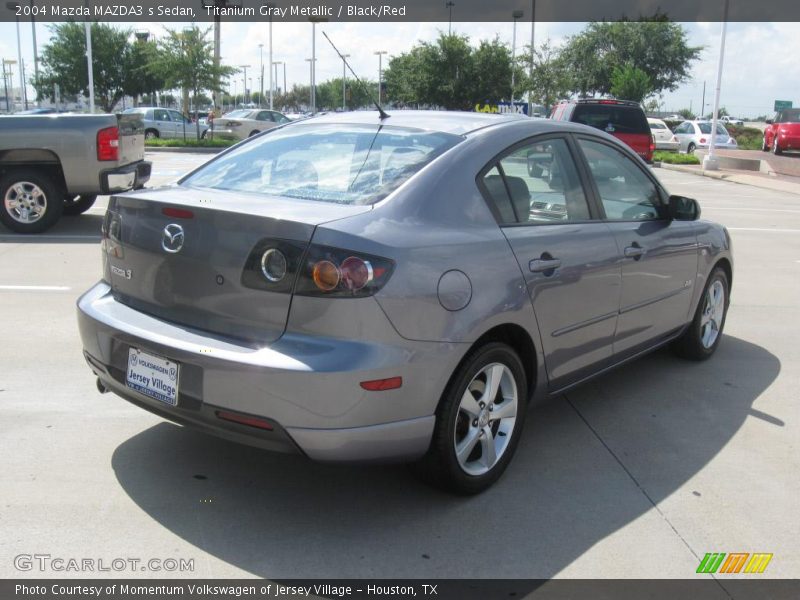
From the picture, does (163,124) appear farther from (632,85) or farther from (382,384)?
(382,384)

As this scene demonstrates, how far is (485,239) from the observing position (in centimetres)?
347

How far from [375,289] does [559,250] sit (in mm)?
1235

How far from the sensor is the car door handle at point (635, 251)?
172 inches

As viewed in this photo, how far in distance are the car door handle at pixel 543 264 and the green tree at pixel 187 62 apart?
31084mm

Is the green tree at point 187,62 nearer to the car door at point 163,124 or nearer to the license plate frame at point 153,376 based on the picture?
the car door at point 163,124

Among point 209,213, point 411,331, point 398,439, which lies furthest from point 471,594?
point 209,213

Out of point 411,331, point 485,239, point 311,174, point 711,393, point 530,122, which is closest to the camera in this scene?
point 411,331

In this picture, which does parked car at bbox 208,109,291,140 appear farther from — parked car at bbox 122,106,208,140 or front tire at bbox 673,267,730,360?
front tire at bbox 673,267,730,360

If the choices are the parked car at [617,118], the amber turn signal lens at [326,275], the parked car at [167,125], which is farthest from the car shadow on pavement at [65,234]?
the parked car at [167,125]

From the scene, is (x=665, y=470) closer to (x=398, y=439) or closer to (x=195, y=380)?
(x=398, y=439)

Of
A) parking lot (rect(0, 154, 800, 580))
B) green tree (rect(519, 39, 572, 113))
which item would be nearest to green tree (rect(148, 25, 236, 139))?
green tree (rect(519, 39, 572, 113))

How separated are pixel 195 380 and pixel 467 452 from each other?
1.21m

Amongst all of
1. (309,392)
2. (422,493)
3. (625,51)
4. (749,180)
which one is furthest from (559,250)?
(625,51)

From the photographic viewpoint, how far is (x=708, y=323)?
18.5ft
